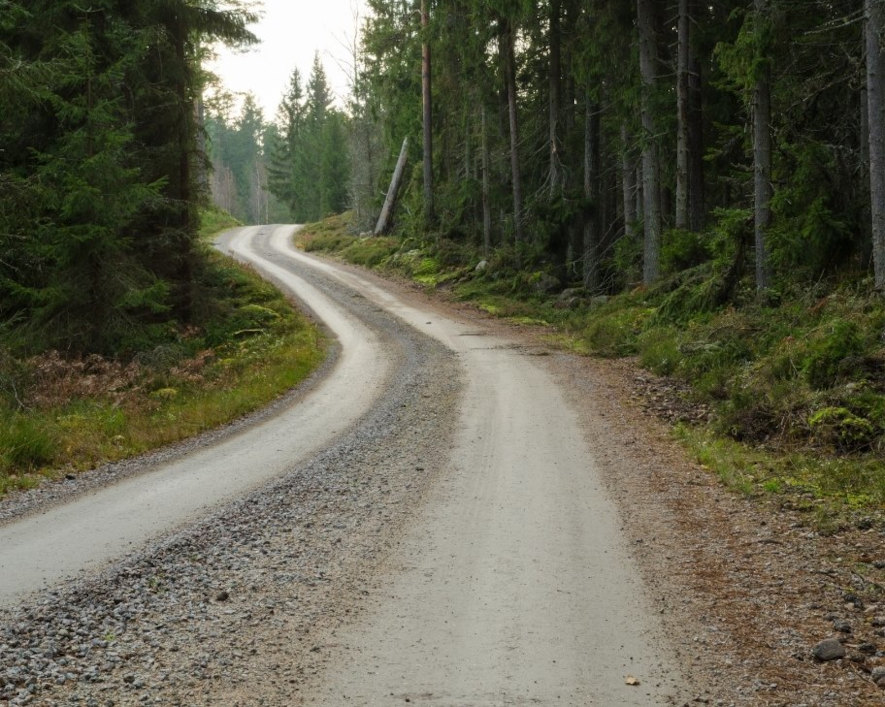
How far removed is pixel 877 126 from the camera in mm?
11508

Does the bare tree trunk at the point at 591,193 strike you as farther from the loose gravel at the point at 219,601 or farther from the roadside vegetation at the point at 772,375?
the loose gravel at the point at 219,601

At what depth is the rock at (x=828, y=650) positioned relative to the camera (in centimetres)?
463

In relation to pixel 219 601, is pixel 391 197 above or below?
above

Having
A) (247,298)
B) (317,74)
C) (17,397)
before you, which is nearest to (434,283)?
(247,298)

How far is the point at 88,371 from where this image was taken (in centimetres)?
1571

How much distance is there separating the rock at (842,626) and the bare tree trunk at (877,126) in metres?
7.97

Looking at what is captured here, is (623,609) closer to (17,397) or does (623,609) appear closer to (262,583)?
(262,583)

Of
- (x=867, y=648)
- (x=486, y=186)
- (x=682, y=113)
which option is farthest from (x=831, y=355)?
(x=486, y=186)

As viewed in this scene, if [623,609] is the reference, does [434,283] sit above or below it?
above

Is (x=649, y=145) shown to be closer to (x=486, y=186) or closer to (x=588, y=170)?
(x=588, y=170)

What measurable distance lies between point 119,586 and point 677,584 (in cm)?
432

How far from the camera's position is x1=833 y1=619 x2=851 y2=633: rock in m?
4.98

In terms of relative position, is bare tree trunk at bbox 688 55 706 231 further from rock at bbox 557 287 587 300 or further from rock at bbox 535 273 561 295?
Answer: rock at bbox 535 273 561 295

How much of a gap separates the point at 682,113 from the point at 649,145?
3.98 feet
